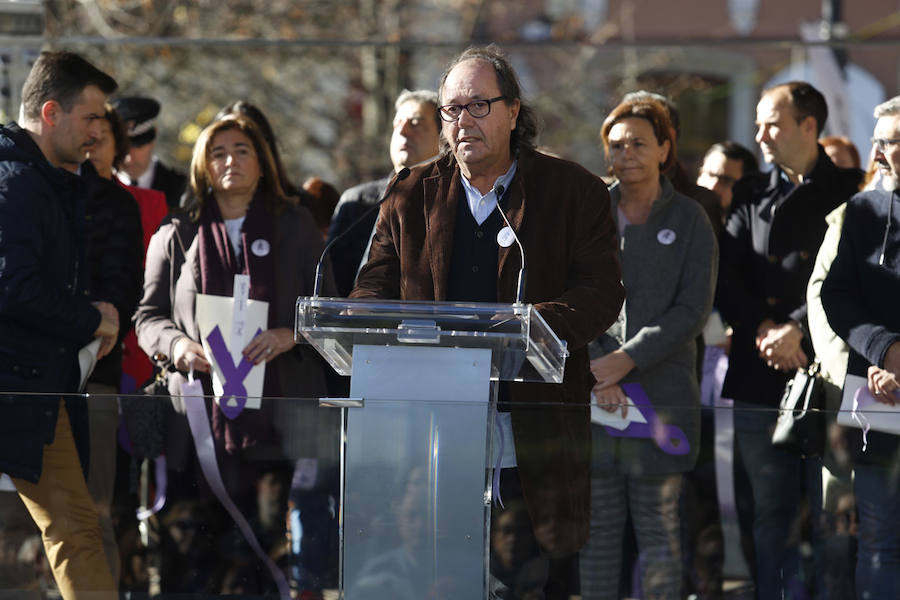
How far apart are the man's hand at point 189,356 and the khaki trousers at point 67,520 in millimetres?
1064

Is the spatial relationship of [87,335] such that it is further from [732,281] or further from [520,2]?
[520,2]

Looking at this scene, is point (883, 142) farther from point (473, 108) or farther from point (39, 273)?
point (39, 273)

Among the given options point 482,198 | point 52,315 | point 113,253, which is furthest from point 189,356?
point 482,198

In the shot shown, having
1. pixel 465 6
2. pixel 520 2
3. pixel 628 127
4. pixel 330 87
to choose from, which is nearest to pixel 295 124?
pixel 330 87

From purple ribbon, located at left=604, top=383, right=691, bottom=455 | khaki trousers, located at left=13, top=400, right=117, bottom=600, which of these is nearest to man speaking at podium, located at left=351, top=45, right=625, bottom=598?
purple ribbon, located at left=604, top=383, right=691, bottom=455

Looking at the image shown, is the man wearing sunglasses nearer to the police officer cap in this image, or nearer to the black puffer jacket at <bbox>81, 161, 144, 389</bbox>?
the black puffer jacket at <bbox>81, 161, 144, 389</bbox>

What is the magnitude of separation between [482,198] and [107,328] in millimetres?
1680

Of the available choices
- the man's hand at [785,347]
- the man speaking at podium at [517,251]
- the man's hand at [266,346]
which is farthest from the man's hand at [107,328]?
the man's hand at [785,347]

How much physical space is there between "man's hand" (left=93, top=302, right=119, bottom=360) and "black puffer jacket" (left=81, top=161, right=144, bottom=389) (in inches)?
8.5

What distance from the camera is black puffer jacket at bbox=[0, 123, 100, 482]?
13.3 ft

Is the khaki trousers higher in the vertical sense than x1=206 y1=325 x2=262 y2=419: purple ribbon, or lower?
lower

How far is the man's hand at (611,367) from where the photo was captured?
444cm

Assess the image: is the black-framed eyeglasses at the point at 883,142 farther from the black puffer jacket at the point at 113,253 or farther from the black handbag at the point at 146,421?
the black puffer jacket at the point at 113,253

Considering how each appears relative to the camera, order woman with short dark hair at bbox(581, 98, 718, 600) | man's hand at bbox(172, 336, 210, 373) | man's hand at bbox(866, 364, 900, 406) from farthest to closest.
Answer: man's hand at bbox(172, 336, 210, 373) → man's hand at bbox(866, 364, 900, 406) → woman with short dark hair at bbox(581, 98, 718, 600)
